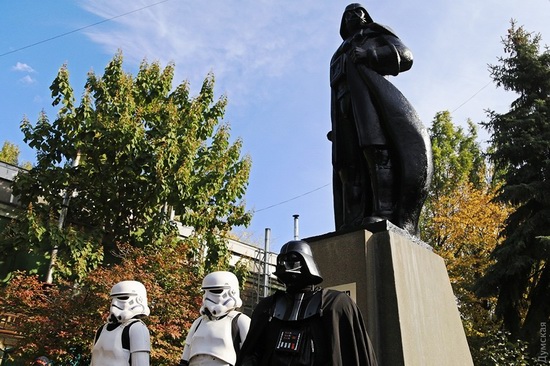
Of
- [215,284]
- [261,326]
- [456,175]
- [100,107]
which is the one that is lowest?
[261,326]

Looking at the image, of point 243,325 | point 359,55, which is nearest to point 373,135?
point 359,55

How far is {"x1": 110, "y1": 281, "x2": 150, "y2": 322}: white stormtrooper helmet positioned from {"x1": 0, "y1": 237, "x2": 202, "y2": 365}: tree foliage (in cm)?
697

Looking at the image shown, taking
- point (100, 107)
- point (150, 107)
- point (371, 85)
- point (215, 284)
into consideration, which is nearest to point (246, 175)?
point (150, 107)

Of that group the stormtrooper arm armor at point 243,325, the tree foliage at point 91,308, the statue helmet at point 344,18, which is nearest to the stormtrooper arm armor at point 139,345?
the stormtrooper arm armor at point 243,325

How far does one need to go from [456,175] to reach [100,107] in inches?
655

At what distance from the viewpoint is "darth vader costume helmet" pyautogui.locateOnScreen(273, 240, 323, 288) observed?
10.3 ft

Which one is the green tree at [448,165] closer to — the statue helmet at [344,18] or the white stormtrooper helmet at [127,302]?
the statue helmet at [344,18]

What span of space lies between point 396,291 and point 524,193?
1321 cm

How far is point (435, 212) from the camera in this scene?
23.9 m

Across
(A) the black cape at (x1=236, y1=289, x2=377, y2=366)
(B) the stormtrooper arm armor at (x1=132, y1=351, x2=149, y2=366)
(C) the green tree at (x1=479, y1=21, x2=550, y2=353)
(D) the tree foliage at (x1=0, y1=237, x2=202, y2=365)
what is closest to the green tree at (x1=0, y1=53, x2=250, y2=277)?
(D) the tree foliage at (x1=0, y1=237, x2=202, y2=365)

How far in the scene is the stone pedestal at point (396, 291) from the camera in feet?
15.6

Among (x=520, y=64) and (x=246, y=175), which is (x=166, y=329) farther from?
(x=520, y=64)

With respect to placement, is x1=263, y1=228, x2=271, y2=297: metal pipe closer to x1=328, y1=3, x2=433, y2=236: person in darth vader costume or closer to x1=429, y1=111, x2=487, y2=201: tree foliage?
x1=429, y1=111, x2=487, y2=201: tree foliage

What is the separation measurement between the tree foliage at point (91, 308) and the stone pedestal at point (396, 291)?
7411 millimetres
